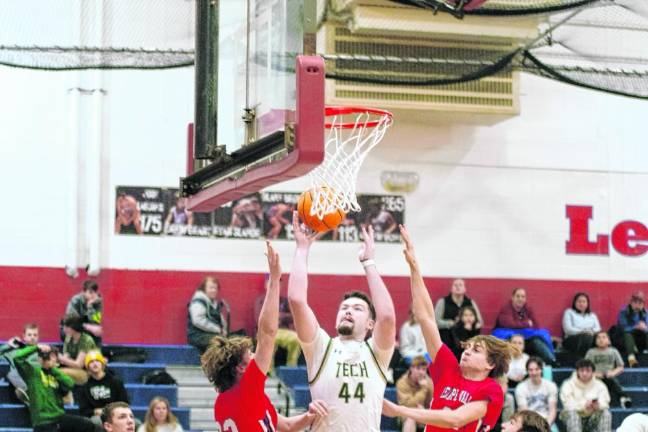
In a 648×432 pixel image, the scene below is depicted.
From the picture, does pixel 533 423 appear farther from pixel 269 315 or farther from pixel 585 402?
pixel 585 402

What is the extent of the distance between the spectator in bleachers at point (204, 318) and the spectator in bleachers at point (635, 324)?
16.8 feet

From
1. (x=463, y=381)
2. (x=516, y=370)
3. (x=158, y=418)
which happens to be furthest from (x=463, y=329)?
(x=463, y=381)

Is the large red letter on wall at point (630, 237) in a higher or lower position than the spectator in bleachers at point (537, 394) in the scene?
higher

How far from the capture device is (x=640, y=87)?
1088 cm

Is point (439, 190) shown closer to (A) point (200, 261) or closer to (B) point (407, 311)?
(B) point (407, 311)

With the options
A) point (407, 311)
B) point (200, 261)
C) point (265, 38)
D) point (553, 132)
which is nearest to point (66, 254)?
point (200, 261)

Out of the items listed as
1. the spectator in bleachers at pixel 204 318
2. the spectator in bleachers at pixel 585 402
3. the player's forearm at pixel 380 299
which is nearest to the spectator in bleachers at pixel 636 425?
the player's forearm at pixel 380 299

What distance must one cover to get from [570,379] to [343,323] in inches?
270

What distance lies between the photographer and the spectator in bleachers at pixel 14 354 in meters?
11.7

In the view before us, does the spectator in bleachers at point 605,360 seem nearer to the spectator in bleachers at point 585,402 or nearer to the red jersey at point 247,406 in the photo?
the spectator in bleachers at point 585,402

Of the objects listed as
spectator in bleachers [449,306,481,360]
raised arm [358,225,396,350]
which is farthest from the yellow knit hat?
raised arm [358,225,396,350]

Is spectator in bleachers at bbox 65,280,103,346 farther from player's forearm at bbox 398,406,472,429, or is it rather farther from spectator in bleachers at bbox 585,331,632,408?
player's forearm at bbox 398,406,472,429

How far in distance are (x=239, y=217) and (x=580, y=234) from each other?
181 inches

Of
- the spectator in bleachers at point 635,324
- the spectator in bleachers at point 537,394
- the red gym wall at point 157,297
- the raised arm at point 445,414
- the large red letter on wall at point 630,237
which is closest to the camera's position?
the raised arm at point 445,414
